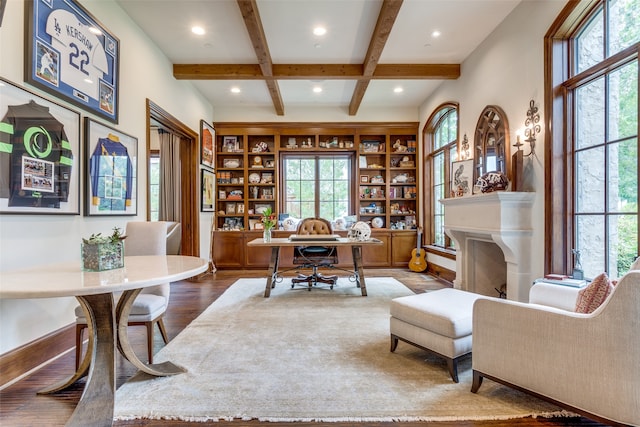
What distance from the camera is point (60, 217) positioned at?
7.32 feet

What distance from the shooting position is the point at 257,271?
554 cm

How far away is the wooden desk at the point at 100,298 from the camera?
1.22 metres

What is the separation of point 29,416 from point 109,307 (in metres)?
0.66

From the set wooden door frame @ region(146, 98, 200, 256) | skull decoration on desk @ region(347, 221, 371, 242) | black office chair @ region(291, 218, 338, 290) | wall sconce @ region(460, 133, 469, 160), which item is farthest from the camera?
wooden door frame @ region(146, 98, 200, 256)

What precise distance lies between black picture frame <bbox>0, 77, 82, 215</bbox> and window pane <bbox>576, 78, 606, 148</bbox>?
161 inches

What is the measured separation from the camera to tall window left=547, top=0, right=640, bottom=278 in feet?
6.93

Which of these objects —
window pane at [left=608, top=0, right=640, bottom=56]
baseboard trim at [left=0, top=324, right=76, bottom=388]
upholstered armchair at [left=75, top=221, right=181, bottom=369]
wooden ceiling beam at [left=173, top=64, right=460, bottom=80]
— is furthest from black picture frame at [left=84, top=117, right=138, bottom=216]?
window pane at [left=608, top=0, right=640, bottom=56]

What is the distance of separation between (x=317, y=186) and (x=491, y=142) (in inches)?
129

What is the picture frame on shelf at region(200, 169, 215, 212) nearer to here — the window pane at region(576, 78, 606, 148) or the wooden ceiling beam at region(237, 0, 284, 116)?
the wooden ceiling beam at region(237, 0, 284, 116)

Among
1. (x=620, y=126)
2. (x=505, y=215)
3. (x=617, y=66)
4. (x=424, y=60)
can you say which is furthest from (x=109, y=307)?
(x=424, y=60)

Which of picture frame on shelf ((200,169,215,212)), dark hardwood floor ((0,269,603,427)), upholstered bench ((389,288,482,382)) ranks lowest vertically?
dark hardwood floor ((0,269,603,427))

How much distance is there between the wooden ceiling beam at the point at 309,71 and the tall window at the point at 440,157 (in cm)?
65

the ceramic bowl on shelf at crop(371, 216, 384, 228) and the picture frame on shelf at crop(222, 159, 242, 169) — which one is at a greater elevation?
the picture frame on shelf at crop(222, 159, 242, 169)

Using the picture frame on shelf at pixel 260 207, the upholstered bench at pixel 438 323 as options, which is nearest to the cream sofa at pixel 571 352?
the upholstered bench at pixel 438 323
